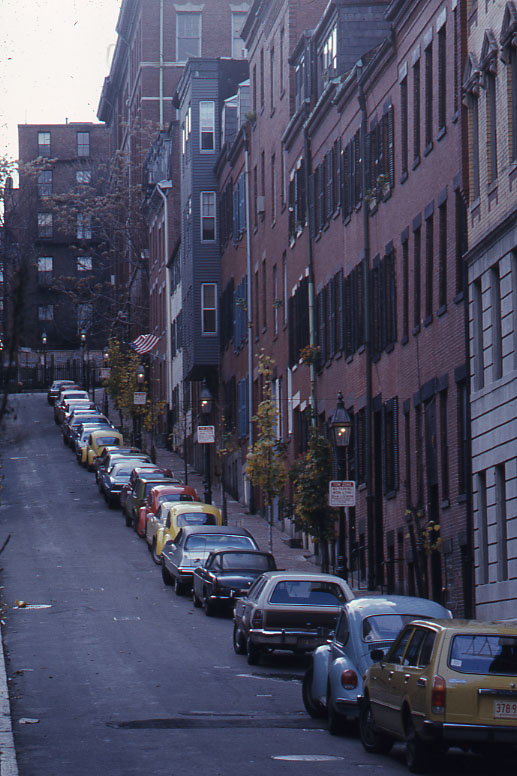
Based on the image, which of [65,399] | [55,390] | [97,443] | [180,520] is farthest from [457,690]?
[55,390]

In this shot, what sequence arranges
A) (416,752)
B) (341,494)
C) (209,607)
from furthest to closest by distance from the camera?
1. (341,494)
2. (209,607)
3. (416,752)

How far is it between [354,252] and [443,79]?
8.25 m

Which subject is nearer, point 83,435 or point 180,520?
point 180,520

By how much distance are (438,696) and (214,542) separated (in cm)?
2068

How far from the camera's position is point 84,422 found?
2886 inches

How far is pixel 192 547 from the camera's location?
33875mm

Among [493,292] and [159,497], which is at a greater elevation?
[493,292]

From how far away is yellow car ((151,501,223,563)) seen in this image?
38.0 meters

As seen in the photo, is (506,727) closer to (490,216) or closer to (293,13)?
(490,216)

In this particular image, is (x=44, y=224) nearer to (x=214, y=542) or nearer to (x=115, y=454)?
(x=214, y=542)

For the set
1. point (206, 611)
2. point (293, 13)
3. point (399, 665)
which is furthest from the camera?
point (293, 13)

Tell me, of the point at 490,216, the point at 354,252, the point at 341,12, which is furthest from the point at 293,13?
the point at 490,216

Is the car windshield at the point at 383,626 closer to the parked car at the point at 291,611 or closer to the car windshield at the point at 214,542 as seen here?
the parked car at the point at 291,611

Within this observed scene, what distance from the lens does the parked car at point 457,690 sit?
44.2 feet
